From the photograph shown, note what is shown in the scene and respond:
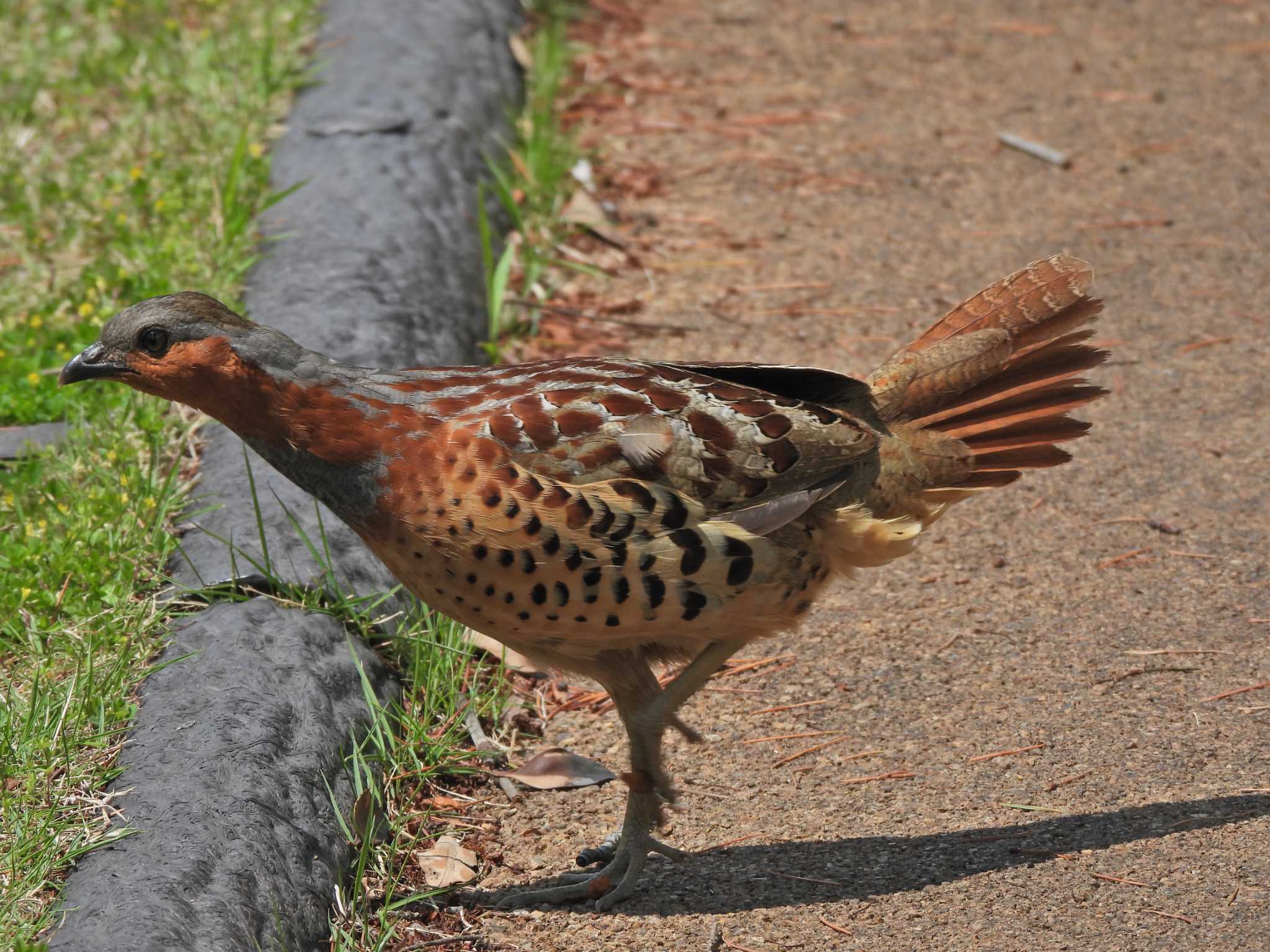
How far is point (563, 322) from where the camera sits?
6617 mm

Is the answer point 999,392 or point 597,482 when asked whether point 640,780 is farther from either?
point 999,392

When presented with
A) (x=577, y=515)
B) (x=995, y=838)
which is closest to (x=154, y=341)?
(x=577, y=515)

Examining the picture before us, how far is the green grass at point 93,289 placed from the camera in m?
3.74

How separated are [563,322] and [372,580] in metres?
2.29

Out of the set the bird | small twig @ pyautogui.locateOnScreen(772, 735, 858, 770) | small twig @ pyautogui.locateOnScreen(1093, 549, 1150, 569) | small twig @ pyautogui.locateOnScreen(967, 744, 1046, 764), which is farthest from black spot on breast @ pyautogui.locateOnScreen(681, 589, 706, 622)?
small twig @ pyautogui.locateOnScreen(1093, 549, 1150, 569)

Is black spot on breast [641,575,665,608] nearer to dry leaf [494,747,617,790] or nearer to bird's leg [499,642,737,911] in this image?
bird's leg [499,642,737,911]

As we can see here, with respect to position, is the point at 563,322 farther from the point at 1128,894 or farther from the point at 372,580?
the point at 1128,894

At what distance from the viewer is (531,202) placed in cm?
722

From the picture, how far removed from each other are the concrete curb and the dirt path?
72cm

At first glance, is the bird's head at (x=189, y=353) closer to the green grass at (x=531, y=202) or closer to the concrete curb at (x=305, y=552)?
the concrete curb at (x=305, y=552)

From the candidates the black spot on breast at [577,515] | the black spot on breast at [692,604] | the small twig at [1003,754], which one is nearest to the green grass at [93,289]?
the black spot on breast at [577,515]

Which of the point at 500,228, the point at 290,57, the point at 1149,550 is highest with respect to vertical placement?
the point at 290,57

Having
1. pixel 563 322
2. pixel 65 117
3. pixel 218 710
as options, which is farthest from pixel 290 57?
pixel 218 710

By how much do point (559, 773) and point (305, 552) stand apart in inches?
44.1
